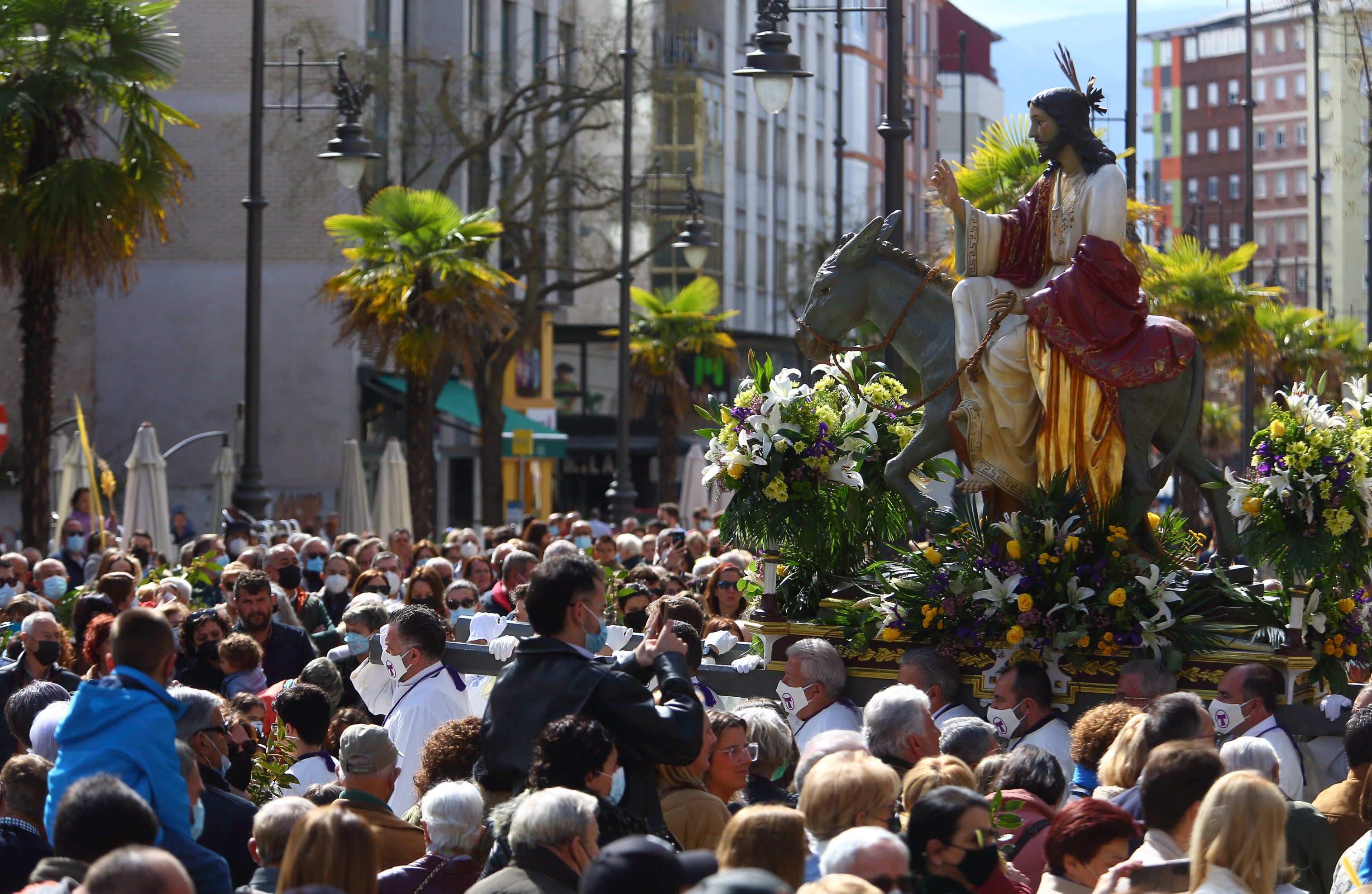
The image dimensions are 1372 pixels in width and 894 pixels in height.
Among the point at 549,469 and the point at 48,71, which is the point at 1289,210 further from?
the point at 48,71

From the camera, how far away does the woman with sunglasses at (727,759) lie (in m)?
6.23

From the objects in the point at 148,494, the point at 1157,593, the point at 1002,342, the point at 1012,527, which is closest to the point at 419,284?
the point at 148,494

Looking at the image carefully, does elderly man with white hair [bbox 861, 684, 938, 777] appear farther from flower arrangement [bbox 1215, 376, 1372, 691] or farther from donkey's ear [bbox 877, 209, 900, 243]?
Answer: donkey's ear [bbox 877, 209, 900, 243]

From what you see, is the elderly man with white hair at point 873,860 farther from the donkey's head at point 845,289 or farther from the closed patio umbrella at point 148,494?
the closed patio umbrella at point 148,494

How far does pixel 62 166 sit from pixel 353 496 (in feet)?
18.9

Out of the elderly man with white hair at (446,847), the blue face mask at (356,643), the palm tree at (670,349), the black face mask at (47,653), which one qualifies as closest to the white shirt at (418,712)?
the blue face mask at (356,643)

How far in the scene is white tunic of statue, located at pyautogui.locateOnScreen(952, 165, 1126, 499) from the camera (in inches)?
420

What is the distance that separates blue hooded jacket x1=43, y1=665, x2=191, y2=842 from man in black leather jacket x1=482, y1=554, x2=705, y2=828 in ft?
3.17

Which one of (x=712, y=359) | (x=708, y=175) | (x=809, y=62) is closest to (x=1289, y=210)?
(x=809, y=62)

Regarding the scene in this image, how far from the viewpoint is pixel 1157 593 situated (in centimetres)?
980

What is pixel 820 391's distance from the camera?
11.1 metres

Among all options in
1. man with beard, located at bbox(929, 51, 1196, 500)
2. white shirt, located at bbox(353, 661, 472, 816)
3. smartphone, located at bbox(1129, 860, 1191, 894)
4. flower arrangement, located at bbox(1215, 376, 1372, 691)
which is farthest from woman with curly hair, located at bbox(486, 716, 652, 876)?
man with beard, located at bbox(929, 51, 1196, 500)

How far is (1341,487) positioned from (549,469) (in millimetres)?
37329

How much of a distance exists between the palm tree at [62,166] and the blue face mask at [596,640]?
14492mm
